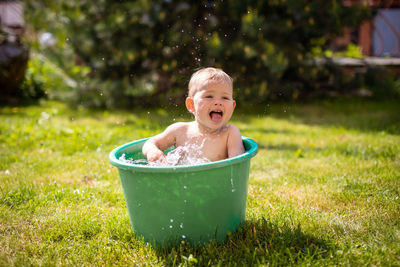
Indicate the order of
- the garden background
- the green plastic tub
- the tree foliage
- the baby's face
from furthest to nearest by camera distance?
the tree foliage
the baby's face
the garden background
the green plastic tub

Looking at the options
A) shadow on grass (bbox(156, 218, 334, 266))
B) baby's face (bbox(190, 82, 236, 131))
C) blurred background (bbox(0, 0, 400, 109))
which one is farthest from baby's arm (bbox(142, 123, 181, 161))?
blurred background (bbox(0, 0, 400, 109))

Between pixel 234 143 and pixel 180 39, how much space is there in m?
3.05

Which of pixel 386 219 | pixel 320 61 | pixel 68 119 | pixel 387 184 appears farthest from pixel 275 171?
pixel 320 61

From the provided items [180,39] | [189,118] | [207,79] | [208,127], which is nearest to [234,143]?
[208,127]

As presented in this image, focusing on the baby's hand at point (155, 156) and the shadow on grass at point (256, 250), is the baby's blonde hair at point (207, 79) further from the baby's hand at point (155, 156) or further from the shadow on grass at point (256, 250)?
the shadow on grass at point (256, 250)

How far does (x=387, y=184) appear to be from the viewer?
Answer: 227 cm

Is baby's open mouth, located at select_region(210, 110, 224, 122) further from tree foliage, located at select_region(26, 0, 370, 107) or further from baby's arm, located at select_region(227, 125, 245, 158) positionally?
tree foliage, located at select_region(26, 0, 370, 107)

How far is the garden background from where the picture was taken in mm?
1651

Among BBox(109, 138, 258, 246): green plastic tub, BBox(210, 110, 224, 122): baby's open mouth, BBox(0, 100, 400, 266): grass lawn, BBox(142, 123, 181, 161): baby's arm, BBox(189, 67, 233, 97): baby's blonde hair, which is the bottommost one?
BBox(0, 100, 400, 266): grass lawn

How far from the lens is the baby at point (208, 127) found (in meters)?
1.79

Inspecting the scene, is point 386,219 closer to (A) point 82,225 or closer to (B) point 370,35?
(A) point 82,225

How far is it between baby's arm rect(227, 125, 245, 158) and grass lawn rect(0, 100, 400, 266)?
1.18ft

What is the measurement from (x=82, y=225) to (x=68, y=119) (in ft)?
9.92

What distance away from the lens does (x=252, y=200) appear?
85.0 inches
